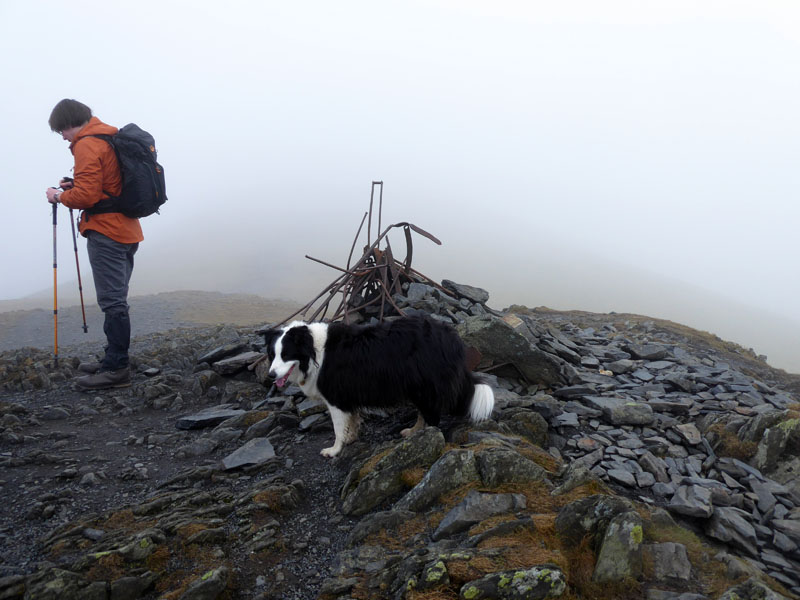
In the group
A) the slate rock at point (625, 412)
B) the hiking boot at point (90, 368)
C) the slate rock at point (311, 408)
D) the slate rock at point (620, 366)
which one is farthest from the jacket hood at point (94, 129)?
the slate rock at point (620, 366)

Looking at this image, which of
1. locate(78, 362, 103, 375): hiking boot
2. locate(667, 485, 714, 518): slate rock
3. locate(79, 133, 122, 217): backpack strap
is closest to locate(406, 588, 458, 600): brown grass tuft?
locate(667, 485, 714, 518): slate rock

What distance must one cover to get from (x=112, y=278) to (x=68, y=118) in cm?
249

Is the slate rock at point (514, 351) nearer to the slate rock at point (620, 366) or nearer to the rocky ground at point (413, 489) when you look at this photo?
the rocky ground at point (413, 489)

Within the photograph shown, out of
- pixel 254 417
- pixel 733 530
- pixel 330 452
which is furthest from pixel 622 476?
pixel 254 417

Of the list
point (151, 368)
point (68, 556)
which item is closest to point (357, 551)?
point (68, 556)

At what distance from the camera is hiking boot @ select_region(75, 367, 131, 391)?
25.1ft

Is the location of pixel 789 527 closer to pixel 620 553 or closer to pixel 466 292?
pixel 620 553

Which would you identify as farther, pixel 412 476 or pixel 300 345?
pixel 300 345

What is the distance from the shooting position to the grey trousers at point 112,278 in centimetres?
695

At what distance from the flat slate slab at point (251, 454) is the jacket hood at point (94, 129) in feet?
17.3

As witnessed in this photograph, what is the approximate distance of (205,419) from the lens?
6742mm

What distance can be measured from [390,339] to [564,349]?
468 cm

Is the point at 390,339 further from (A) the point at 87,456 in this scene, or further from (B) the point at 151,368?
(B) the point at 151,368

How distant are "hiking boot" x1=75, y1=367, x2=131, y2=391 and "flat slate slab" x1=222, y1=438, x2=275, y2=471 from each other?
3.48 metres
